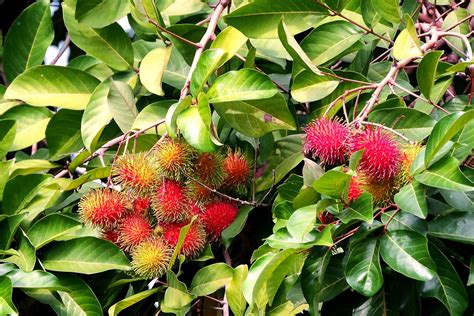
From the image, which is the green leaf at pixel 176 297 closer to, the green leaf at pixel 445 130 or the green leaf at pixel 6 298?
the green leaf at pixel 6 298

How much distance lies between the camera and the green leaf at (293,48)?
46.0 inches

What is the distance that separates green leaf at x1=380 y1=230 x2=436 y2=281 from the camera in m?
1.03

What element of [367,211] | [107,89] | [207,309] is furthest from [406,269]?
[107,89]

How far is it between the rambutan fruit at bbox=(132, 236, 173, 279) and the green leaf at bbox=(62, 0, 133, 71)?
0.42 meters

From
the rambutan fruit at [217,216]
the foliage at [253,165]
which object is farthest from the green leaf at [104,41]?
the rambutan fruit at [217,216]

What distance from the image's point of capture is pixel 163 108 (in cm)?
141

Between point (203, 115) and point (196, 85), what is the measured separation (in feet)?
0.23

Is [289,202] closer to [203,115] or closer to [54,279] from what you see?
[203,115]

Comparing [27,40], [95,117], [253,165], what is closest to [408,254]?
[253,165]

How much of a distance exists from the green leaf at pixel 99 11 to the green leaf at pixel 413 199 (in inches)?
25.3

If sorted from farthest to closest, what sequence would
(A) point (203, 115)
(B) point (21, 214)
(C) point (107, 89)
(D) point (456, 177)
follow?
(C) point (107, 89), (B) point (21, 214), (A) point (203, 115), (D) point (456, 177)

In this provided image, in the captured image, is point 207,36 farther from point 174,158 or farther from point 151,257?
point 151,257

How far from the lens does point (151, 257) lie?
1229 mm

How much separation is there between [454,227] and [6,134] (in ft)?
2.42
